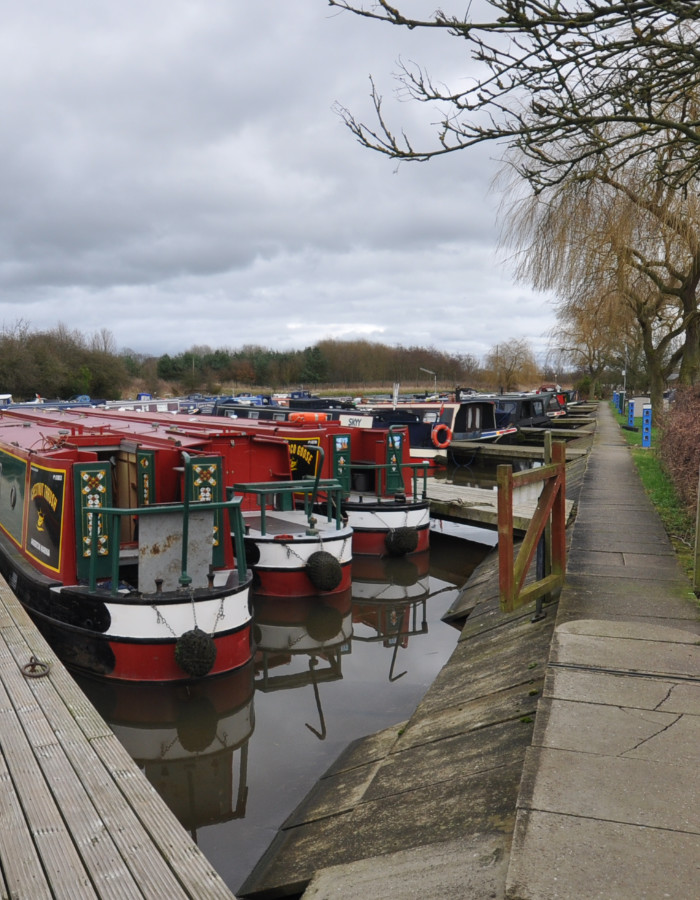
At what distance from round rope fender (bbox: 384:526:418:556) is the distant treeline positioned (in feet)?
129

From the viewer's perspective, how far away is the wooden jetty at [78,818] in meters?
3.25

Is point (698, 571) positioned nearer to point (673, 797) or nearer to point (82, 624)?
point (673, 797)

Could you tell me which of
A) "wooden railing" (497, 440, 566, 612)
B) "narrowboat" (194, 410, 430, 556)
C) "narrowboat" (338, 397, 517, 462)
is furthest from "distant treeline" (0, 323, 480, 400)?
"wooden railing" (497, 440, 566, 612)

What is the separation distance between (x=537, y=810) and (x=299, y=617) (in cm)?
684

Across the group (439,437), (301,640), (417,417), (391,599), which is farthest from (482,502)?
(439,437)

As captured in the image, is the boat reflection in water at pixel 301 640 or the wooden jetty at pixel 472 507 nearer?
the boat reflection in water at pixel 301 640

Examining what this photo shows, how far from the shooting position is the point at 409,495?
47.4ft

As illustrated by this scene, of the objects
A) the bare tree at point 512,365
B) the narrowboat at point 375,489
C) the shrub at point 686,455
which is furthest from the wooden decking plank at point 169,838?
the bare tree at point 512,365

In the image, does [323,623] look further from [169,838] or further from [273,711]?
[169,838]

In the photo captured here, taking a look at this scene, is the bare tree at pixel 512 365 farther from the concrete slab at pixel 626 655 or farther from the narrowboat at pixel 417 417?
the concrete slab at pixel 626 655

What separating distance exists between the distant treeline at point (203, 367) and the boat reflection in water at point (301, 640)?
40762 millimetres

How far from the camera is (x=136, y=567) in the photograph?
788cm

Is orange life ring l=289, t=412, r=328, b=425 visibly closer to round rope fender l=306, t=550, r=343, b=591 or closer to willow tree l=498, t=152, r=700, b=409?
willow tree l=498, t=152, r=700, b=409

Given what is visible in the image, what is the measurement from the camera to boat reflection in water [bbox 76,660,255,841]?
5.70 m
